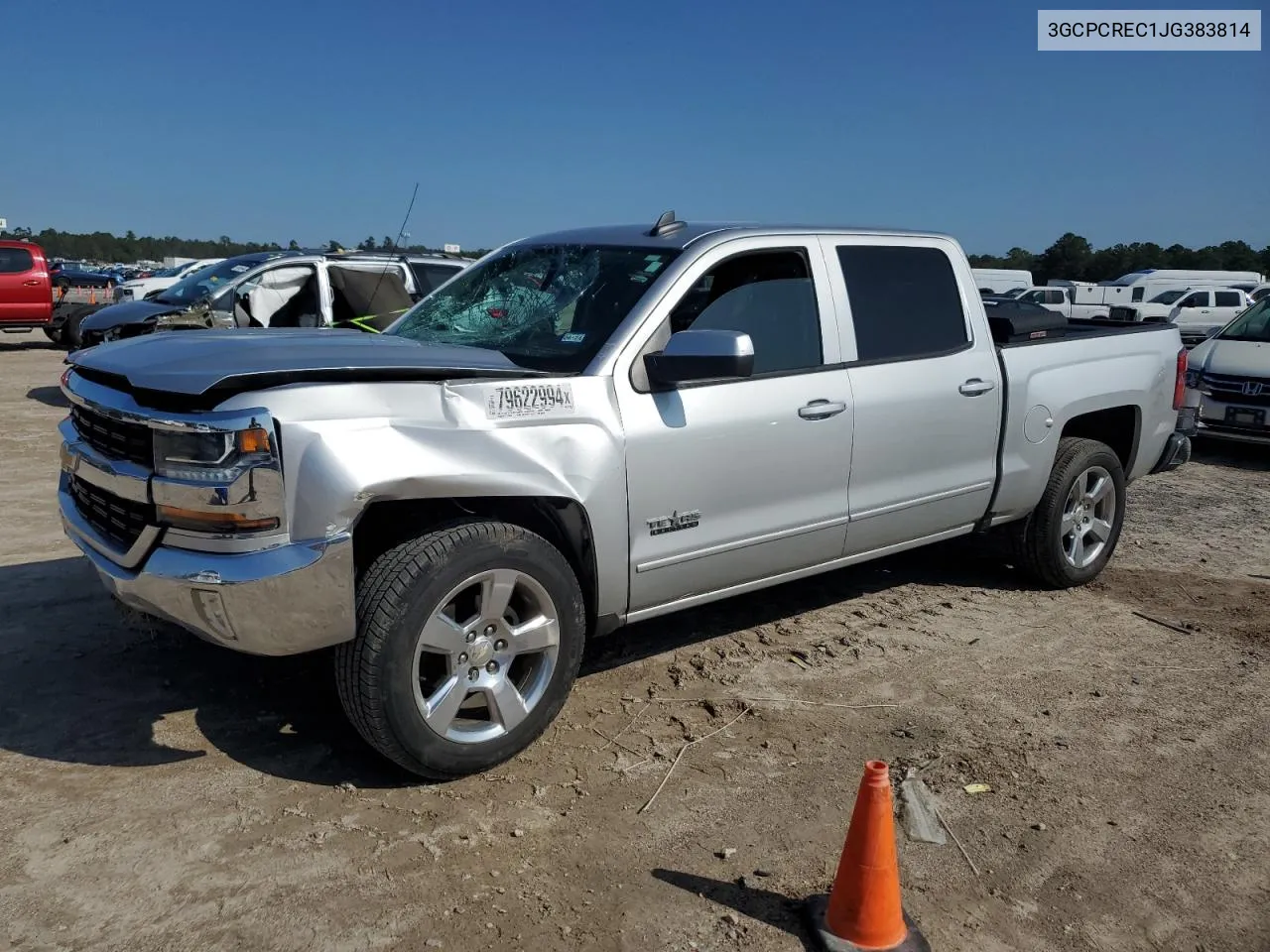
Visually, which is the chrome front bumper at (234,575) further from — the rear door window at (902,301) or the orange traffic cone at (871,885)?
the rear door window at (902,301)

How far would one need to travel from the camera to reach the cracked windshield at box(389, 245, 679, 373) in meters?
4.09

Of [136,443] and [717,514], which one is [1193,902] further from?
[136,443]

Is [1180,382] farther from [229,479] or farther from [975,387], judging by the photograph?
[229,479]

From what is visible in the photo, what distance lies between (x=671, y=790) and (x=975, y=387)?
2661 millimetres

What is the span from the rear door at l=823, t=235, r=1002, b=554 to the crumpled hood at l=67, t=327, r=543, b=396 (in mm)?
1717

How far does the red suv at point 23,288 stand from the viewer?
1748 cm

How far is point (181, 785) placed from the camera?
11.3 ft

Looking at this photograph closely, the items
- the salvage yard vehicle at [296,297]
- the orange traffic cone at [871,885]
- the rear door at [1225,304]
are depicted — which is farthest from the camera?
the rear door at [1225,304]

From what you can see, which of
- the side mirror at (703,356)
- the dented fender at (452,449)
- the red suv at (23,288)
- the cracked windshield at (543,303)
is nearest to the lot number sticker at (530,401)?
the dented fender at (452,449)

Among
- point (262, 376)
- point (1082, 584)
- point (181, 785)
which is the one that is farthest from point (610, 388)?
point (1082, 584)

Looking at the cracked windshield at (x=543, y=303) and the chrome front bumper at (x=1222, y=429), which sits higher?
the cracked windshield at (x=543, y=303)

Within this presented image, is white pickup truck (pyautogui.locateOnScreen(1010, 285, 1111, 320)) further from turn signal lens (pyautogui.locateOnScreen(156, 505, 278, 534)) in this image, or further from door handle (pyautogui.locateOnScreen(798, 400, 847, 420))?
turn signal lens (pyautogui.locateOnScreen(156, 505, 278, 534))

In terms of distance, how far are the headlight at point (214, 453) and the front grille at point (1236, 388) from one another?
10.5 metres

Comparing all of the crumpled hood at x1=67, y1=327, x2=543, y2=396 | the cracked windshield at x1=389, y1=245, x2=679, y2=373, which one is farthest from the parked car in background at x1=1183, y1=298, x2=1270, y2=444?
the crumpled hood at x1=67, y1=327, x2=543, y2=396
